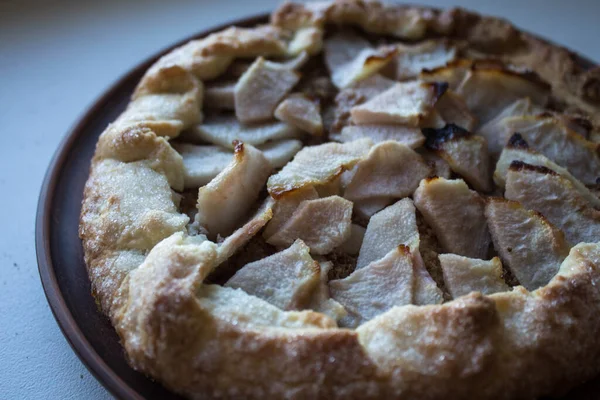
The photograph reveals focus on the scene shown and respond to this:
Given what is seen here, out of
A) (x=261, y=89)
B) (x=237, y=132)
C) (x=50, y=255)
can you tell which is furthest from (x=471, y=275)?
(x=50, y=255)

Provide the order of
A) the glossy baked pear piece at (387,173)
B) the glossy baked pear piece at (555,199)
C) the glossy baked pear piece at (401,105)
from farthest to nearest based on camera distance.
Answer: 1. the glossy baked pear piece at (401,105)
2. the glossy baked pear piece at (387,173)
3. the glossy baked pear piece at (555,199)

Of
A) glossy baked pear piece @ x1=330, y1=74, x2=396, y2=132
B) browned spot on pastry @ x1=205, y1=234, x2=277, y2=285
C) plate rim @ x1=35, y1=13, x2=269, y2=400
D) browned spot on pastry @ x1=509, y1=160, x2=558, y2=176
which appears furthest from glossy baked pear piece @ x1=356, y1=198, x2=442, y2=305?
plate rim @ x1=35, y1=13, x2=269, y2=400

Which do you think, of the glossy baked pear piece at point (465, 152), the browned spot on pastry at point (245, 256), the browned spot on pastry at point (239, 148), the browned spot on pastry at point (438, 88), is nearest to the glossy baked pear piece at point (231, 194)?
the browned spot on pastry at point (239, 148)

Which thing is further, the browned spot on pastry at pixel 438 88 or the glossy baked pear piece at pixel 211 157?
the browned spot on pastry at pixel 438 88

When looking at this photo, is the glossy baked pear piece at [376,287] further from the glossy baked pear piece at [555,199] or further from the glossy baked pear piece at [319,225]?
the glossy baked pear piece at [555,199]

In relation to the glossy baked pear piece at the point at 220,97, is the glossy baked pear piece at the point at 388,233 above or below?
below

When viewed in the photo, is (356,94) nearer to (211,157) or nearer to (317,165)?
(317,165)
